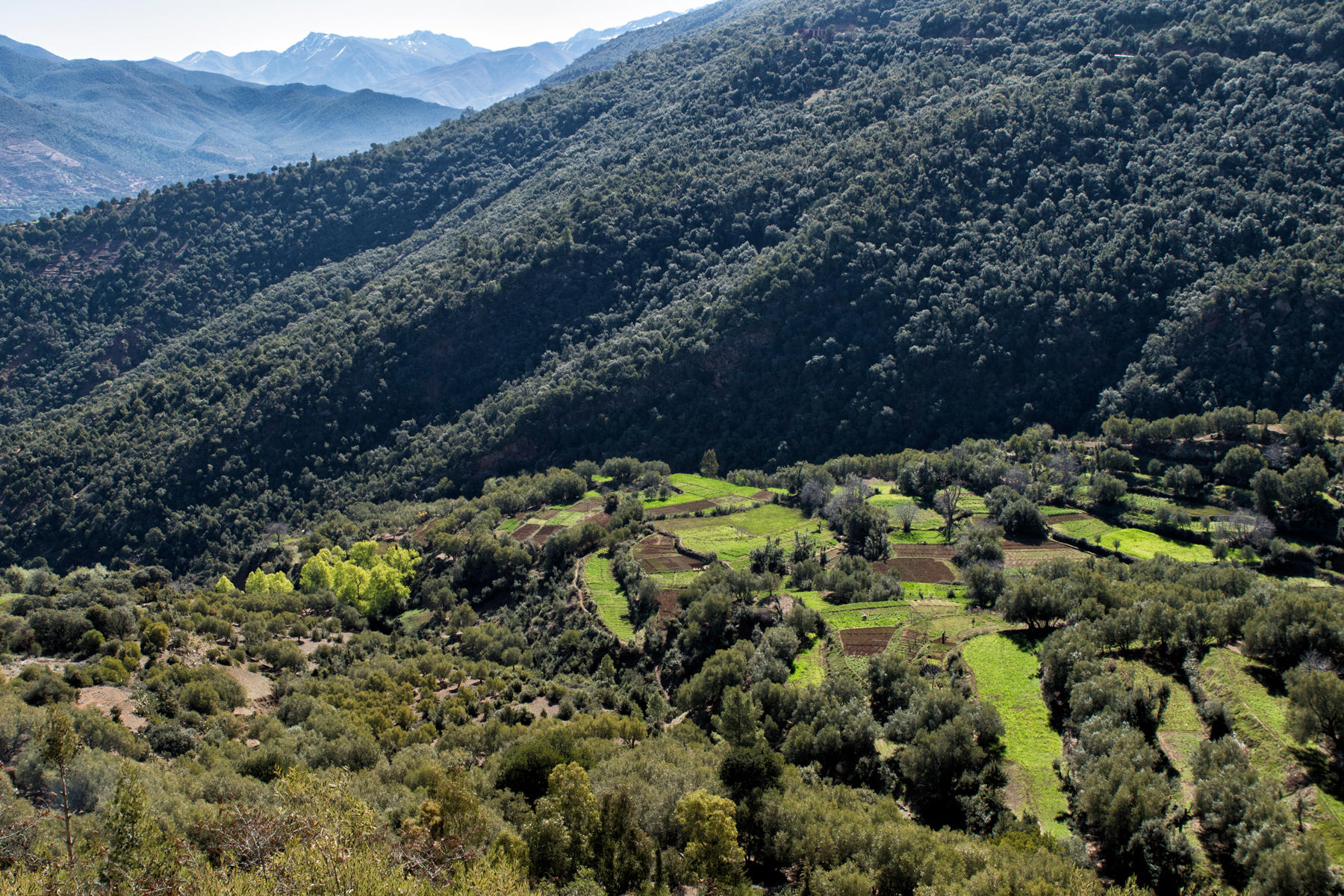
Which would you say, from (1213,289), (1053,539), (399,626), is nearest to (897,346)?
(1213,289)

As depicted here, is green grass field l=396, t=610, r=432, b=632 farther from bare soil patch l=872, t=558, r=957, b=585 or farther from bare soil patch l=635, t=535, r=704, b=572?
bare soil patch l=872, t=558, r=957, b=585

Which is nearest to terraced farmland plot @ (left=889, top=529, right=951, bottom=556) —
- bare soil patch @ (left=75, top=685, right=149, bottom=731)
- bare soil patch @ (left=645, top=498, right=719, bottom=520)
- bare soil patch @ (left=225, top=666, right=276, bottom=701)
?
bare soil patch @ (left=645, top=498, right=719, bottom=520)

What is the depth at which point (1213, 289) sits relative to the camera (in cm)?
8969

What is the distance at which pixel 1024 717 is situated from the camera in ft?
127

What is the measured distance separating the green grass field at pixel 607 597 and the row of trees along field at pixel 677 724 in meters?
0.81

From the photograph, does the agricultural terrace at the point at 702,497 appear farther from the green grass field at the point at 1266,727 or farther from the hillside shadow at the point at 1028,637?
the green grass field at the point at 1266,727

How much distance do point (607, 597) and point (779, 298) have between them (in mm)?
59954

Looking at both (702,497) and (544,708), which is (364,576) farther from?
(702,497)

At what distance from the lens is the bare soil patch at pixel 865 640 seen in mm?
47125

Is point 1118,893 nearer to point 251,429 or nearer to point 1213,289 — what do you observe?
point 1213,289

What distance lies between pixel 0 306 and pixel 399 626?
11766 centimetres

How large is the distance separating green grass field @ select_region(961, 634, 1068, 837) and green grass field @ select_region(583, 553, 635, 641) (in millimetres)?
24537

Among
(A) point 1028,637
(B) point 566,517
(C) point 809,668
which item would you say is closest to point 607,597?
(B) point 566,517

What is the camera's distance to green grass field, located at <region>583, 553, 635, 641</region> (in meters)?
59.9
